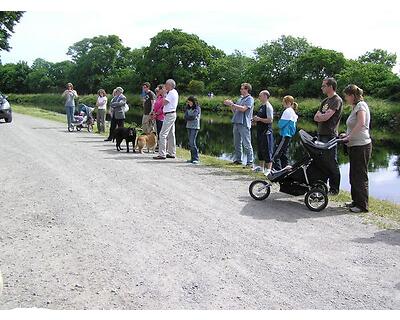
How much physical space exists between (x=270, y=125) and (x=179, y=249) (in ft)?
18.3

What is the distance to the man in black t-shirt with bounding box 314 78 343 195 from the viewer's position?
8000mm

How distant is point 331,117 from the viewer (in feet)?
27.1

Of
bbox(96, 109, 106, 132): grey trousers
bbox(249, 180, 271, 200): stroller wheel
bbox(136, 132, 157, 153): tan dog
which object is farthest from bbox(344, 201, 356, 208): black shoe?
bbox(96, 109, 106, 132): grey trousers

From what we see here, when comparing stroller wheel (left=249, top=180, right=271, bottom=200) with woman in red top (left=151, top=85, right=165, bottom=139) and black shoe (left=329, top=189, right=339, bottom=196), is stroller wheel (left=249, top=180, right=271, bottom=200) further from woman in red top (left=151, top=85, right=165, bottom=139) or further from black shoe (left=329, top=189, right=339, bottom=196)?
woman in red top (left=151, top=85, right=165, bottom=139)

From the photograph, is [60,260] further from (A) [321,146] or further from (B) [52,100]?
(B) [52,100]

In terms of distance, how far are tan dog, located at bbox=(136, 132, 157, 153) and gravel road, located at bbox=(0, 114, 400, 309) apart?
4213 mm

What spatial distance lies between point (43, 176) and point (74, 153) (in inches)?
132

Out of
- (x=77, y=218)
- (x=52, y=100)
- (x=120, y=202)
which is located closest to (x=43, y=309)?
(x=77, y=218)

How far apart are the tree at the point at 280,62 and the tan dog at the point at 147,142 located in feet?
166

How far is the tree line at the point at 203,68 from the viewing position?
5516 cm

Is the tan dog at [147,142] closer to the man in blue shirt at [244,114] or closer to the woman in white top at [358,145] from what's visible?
the man in blue shirt at [244,114]

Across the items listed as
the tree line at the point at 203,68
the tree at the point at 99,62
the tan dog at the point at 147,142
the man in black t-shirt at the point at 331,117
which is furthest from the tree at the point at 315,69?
the man in black t-shirt at the point at 331,117

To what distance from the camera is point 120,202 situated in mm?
7582
